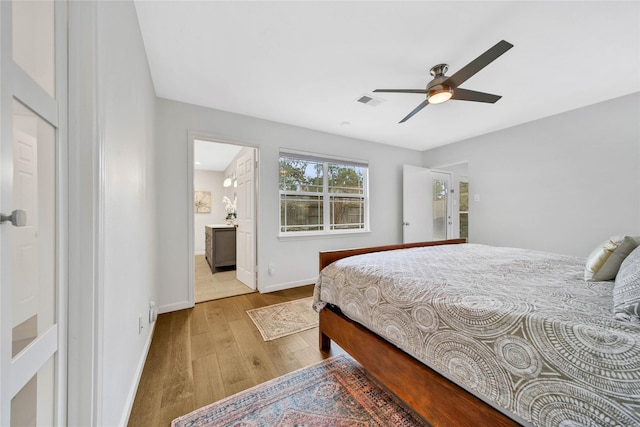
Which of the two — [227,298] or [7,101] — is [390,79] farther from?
[227,298]

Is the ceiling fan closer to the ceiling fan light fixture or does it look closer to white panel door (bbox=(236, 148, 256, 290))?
the ceiling fan light fixture

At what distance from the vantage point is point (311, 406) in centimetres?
128

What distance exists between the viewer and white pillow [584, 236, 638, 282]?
1.20 meters

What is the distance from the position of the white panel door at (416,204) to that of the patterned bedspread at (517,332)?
2810 mm

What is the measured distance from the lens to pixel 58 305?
757mm

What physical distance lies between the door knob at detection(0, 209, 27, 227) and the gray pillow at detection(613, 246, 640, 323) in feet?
5.75

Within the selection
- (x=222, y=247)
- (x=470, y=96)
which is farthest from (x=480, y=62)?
(x=222, y=247)

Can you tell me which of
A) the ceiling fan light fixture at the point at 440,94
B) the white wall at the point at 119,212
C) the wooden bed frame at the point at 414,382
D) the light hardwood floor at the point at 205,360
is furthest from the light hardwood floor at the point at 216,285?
the ceiling fan light fixture at the point at 440,94

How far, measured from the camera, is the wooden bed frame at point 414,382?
896 mm

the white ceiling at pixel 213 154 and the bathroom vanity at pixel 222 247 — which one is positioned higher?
the white ceiling at pixel 213 154

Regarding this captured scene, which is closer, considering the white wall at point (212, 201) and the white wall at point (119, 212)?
the white wall at point (119, 212)

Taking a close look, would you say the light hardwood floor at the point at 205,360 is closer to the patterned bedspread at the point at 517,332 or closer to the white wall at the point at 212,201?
the patterned bedspread at the point at 517,332

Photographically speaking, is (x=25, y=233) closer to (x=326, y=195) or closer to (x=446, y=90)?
(x=446, y=90)

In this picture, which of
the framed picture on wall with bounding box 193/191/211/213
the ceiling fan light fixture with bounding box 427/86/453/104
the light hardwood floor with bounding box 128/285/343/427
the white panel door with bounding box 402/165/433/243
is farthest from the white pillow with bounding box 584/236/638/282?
the framed picture on wall with bounding box 193/191/211/213
